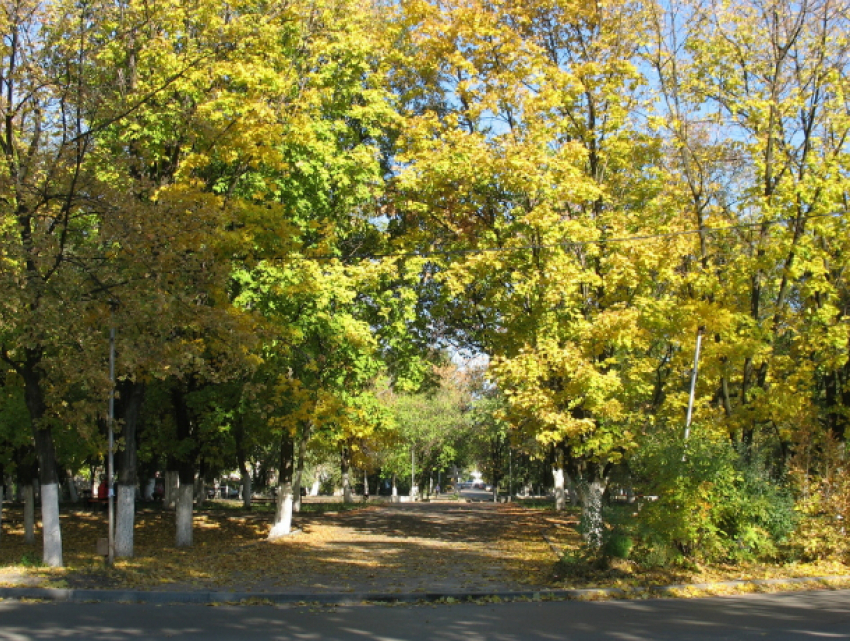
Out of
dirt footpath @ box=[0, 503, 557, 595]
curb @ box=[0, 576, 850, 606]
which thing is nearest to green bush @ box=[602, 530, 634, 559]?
curb @ box=[0, 576, 850, 606]

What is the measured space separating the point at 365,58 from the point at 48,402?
1231cm

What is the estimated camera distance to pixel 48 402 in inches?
583

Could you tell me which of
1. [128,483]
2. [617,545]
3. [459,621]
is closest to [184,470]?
[128,483]

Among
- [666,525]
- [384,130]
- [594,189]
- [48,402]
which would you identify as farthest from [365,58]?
[666,525]

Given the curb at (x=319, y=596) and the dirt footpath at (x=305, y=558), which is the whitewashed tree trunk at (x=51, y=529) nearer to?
the dirt footpath at (x=305, y=558)

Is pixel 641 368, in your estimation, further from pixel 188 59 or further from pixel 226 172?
pixel 188 59

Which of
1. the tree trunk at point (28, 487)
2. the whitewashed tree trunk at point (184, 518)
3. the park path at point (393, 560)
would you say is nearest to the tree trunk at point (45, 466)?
the park path at point (393, 560)

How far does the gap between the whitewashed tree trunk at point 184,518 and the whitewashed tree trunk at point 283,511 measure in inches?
104

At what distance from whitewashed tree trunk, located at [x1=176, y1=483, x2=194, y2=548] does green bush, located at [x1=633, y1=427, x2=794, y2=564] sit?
1115 cm

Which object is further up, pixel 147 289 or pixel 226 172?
pixel 226 172

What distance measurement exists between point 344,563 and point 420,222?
10.1m

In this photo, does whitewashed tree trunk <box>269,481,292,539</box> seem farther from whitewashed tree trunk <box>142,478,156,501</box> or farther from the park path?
whitewashed tree trunk <box>142,478,156,501</box>

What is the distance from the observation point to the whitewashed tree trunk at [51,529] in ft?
43.0

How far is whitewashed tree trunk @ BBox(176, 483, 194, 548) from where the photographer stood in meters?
18.6
